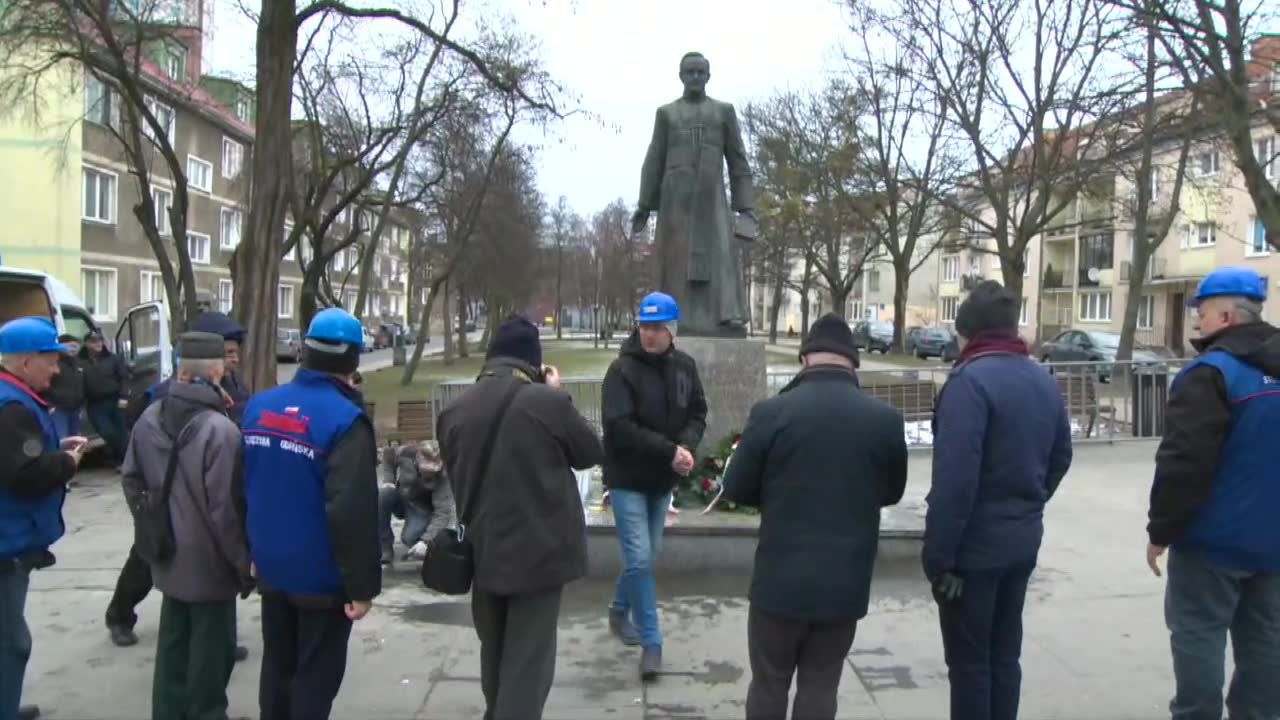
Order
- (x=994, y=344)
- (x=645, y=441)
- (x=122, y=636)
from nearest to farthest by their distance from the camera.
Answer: (x=994, y=344) < (x=645, y=441) < (x=122, y=636)

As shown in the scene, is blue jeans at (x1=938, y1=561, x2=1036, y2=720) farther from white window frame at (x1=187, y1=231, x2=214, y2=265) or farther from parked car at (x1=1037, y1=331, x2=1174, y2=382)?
white window frame at (x1=187, y1=231, x2=214, y2=265)

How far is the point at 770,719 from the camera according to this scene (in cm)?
359

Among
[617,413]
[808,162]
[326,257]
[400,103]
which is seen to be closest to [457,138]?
[400,103]

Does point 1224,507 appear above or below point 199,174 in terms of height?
below


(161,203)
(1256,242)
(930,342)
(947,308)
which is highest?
(161,203)

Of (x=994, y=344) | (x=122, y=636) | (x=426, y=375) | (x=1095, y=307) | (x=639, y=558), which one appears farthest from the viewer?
(x=1095, y=307)

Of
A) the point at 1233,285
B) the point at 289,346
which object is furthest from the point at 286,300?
the point at 1233,285

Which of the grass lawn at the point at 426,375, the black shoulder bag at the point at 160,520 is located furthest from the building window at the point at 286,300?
the black shoulder bag at the point at 160,520

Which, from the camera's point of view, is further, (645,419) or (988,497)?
(645,419)

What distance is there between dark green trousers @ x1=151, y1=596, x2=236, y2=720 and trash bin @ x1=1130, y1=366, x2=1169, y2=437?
40.9 ft

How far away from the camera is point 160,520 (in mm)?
4043

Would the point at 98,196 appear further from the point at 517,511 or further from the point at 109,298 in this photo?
the point at 517,511

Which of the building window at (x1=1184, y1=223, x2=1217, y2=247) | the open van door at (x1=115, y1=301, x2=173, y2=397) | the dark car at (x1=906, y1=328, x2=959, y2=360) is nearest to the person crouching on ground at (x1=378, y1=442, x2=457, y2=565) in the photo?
the open van door at (x1=115, y1=301, x2=173, y2=397)

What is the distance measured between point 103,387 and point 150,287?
27.6m
